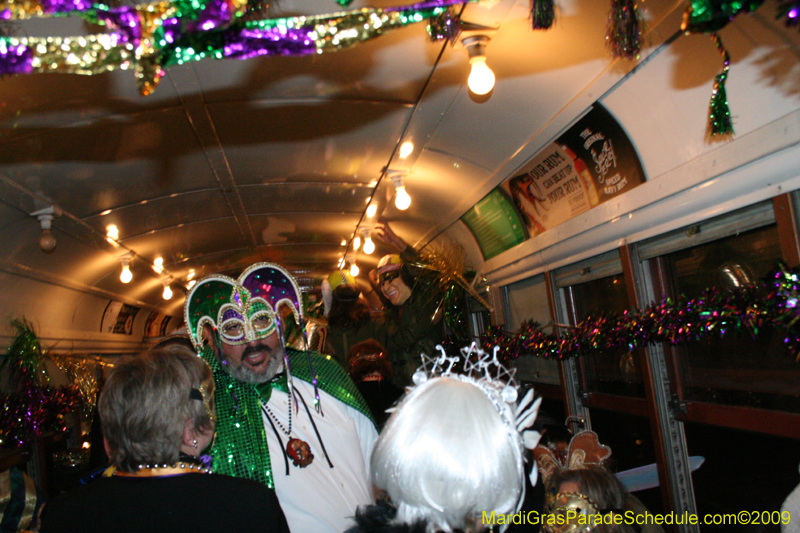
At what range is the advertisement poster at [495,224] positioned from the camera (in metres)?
5.48

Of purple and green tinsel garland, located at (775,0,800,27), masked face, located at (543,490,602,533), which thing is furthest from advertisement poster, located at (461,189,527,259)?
purple and green tinsel garland, located at (775,0,800,27)

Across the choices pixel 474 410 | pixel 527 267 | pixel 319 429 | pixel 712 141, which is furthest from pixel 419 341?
pixel 474 410

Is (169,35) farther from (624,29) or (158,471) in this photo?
(624,29)

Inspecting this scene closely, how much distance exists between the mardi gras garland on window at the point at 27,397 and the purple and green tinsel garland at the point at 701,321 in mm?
4595

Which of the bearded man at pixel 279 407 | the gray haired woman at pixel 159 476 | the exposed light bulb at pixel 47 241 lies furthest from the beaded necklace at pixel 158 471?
the exposed light bulb at pixel 47 241

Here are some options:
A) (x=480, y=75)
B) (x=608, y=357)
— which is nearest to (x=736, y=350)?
(x=608, y=357)

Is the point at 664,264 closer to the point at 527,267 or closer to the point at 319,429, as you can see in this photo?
the point at 527,267

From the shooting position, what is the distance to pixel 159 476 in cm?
186

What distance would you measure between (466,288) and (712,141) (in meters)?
3.98

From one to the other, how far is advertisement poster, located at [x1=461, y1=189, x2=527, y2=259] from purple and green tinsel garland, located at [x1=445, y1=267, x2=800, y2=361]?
120 centimetres

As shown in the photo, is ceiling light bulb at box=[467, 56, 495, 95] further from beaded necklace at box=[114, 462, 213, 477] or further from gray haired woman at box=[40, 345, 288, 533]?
beaded necklace at box=[114, 462, 213, 477]

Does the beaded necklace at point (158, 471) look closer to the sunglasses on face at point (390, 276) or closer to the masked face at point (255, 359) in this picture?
the masked face at point (255, 359)

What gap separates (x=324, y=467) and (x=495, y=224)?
3.50m

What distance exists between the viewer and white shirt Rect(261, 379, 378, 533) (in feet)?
9.03
